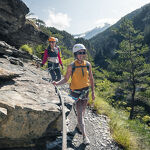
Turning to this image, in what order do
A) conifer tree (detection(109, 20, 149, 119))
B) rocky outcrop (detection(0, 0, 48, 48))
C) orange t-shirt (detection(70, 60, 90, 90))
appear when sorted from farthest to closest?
1. conifer tree (detection(109, 20, 149, 119))
2. rocky outcrop (detection(0, 0, 48, 48))
3. orange t-shirt (detection(70, 60, 90, 90))

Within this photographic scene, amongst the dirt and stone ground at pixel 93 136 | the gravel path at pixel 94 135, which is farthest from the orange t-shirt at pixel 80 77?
the gravel path at pixel 94 135

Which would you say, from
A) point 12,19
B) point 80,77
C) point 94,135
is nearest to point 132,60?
point 94,135

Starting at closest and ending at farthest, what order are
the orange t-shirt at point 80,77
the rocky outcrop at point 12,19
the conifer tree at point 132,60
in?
the orange t-shirt at point 80,77 → the rocky outcrop at point 12,19 → the conifer tree at point 132,60

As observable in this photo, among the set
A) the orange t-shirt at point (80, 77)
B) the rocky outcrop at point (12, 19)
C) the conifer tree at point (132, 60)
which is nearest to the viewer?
the orange t-shirt at point (80, 77)

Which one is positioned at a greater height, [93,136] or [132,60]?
[132,60]

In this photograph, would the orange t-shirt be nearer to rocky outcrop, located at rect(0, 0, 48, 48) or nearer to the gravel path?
the gravel path

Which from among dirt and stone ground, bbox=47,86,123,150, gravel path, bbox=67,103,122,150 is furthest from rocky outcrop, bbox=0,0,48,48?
gravel path, bbox=67,103,122,150

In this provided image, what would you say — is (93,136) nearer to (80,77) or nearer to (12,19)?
(80,77)

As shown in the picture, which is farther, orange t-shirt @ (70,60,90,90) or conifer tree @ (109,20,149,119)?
conifer tree @ (109,20,149,119)

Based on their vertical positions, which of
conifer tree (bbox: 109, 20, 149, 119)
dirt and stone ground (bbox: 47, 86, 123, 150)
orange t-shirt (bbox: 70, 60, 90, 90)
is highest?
conifer tree (bbox: 109, 20, 149, 119)

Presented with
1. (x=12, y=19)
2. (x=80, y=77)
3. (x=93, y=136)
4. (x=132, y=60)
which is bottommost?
(x=93, y=136)

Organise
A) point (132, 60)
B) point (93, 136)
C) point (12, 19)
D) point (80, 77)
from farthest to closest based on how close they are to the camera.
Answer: point (132, 60)
point (12, 19)
point (93, 136)
point (80, 77)

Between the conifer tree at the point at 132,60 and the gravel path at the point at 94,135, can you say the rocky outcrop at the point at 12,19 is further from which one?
the conifer tree at the point at 132,60

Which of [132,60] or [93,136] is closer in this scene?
[93,136]
